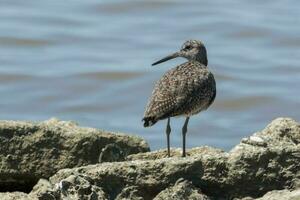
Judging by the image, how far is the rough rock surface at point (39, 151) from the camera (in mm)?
8039

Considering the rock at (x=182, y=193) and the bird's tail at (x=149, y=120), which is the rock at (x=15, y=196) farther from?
the bird's tail at (x=149, y=120)

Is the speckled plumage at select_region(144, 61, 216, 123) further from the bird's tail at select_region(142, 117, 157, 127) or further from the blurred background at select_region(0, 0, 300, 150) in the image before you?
the blurred background at select_region(0, 0, 300, 150)

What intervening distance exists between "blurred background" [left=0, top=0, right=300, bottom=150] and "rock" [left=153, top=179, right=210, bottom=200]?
6164 millimetres

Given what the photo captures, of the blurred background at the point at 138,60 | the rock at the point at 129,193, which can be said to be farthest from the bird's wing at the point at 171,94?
the blurred background at the point at 138,60

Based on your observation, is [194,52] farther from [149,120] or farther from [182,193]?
[182,193]

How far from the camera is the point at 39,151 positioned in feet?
26.5

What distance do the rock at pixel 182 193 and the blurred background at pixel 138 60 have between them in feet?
20.2

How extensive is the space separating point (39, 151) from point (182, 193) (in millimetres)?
1460

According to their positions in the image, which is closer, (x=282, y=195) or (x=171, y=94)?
(x=282, y=195)

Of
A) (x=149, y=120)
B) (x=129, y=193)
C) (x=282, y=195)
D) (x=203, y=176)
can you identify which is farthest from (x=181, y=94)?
(x=282, y=195)

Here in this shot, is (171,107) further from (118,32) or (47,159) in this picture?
(118,32)

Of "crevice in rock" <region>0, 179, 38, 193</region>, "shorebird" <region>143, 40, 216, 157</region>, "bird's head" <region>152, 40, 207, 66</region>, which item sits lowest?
"crevice in rock" <region>0, 179, 38, 193</region>

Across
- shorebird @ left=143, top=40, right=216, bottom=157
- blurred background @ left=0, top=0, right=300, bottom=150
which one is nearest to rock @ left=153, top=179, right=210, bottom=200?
shorebird @ left=143, top=40, right=216, bottom=157

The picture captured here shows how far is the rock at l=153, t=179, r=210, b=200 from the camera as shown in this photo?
7008 millimetres
